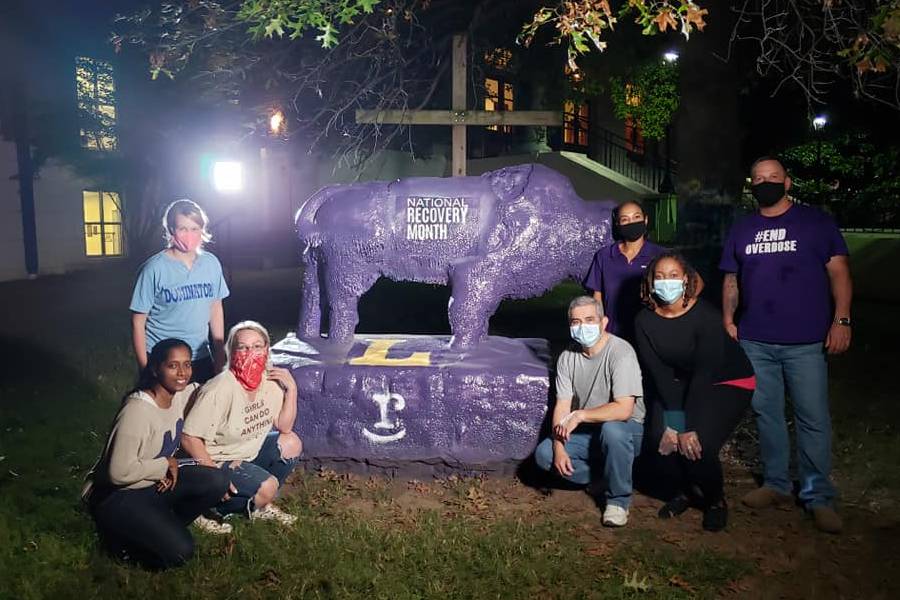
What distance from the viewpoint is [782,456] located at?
14.1 feet

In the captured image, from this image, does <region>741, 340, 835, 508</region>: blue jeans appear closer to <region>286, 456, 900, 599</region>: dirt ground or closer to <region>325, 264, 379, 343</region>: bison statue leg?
<region>286, 456, 900, 599</region>: dirt ground

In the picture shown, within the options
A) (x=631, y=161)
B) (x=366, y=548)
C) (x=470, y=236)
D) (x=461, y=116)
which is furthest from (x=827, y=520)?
(x=631, y=161)

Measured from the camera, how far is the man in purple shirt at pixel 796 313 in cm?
403

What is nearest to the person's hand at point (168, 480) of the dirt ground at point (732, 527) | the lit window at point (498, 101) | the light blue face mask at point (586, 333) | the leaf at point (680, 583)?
the dirt ground at point (732, 527)

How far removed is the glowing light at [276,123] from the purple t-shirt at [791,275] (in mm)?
7274

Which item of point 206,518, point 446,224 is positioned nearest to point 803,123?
point 446,224

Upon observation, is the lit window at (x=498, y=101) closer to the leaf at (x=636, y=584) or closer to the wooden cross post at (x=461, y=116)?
the wooden cross post at (x=461, y=116)

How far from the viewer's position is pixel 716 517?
4.01 m

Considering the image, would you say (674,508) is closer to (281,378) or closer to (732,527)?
(732,527)

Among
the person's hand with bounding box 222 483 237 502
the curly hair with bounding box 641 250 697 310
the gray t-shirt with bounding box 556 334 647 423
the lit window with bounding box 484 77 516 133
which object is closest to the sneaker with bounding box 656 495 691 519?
the gray t-shirt with bounding box 556 334 647 423

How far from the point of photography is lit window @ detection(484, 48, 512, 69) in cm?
961

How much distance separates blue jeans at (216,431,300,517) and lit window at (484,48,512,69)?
6.81m

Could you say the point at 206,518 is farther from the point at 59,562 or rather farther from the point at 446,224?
the point at 446,224

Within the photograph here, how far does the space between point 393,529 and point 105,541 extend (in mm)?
1408
